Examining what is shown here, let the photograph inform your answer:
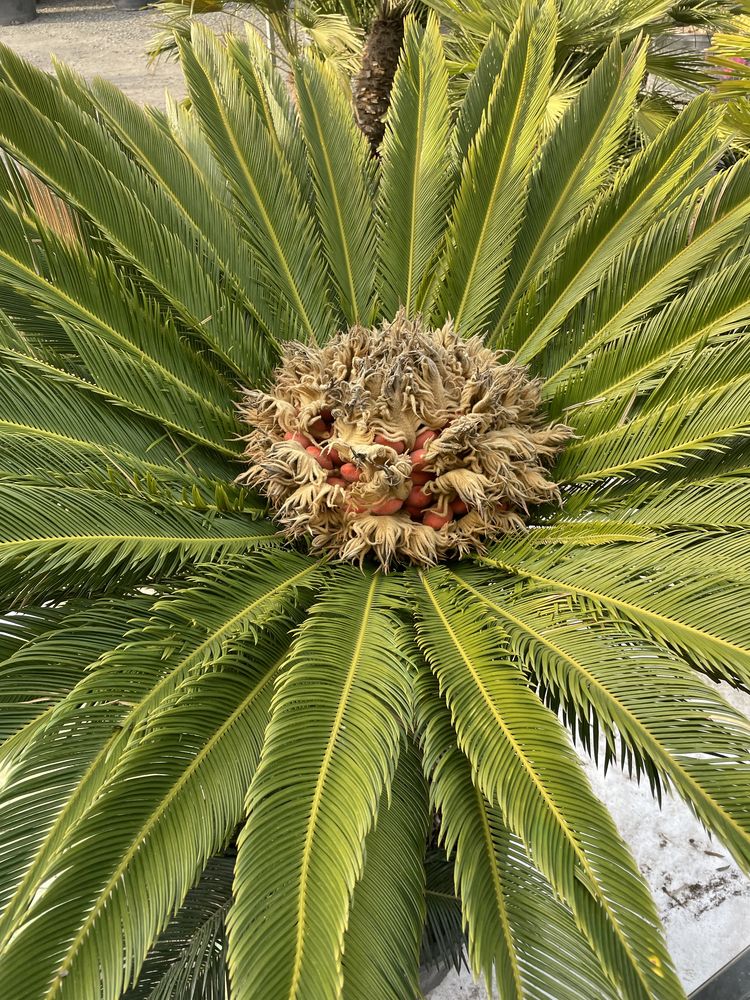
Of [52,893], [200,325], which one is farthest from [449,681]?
[200,325]

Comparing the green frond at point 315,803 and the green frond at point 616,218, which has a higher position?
the green frond at point 616,218

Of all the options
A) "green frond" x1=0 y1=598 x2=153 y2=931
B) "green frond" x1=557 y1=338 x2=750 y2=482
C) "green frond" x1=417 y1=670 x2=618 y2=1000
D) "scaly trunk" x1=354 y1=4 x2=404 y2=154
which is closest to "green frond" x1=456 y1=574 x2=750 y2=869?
"green frond" x1=417 y1=670 x2=618 y2=1000

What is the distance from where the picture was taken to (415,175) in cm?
198

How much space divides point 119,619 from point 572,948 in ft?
2.62

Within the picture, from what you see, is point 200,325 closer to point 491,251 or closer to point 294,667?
point 491,251

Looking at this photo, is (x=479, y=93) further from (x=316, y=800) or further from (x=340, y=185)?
(x=316, y=800)

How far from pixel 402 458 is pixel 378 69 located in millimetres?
2380

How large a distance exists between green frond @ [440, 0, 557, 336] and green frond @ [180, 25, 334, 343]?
0.35 meters

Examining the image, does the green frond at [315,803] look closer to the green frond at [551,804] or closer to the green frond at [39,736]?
the green frond at [551,804]

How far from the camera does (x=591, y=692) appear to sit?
107 cm

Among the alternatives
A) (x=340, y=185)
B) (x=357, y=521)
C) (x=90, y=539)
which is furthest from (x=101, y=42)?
(x=90, y=539)

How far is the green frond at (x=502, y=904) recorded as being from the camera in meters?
0.94

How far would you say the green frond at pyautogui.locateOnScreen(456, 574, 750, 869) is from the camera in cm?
92

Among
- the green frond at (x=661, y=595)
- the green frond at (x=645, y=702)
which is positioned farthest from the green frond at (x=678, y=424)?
the green frond at (x=645, y=702)
